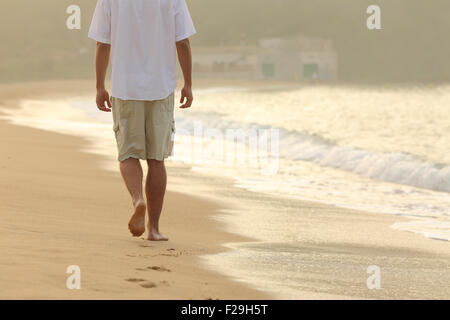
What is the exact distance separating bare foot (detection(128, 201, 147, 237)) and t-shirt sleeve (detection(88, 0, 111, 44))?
45.7 inches

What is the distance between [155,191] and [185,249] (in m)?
0.50

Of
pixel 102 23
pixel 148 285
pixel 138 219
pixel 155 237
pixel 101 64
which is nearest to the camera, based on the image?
pixel 148 285

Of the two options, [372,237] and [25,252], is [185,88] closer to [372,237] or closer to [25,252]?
[25,252]

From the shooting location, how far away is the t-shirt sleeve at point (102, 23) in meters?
5.40

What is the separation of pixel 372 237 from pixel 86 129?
14179mm

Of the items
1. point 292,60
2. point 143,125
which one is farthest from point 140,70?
point 292,60

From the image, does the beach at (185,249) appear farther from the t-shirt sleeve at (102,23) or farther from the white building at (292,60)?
the white building at (292,60)

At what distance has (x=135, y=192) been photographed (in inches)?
214

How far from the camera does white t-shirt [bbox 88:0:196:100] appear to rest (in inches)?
210

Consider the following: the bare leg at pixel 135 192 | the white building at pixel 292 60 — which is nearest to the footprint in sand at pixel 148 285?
the bare leg at pixel 135 192

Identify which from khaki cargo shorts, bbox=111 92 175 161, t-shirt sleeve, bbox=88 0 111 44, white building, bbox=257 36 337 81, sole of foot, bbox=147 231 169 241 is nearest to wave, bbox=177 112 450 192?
sole of foot, bbox=147 231 169 241

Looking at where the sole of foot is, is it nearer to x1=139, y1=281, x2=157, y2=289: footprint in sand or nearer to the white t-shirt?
the white t-shirt

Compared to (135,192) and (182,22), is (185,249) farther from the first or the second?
(182,22)
